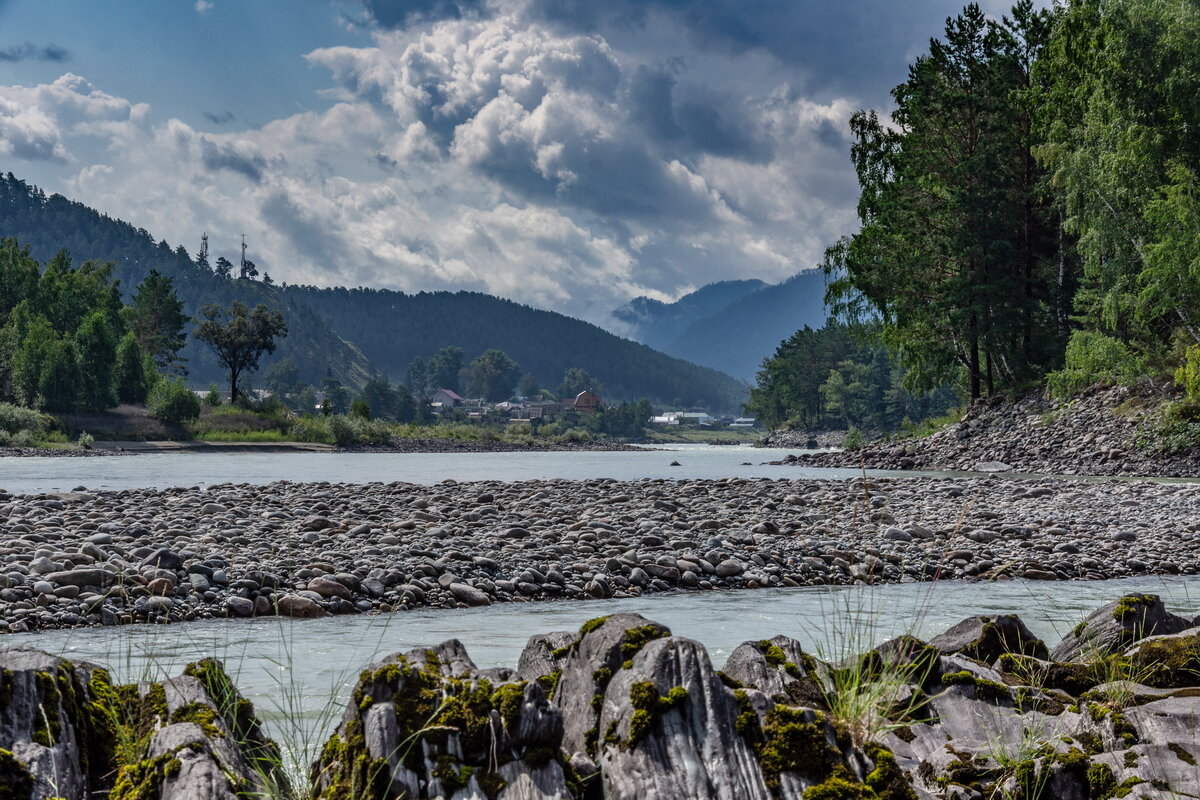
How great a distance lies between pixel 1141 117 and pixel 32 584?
95.3 ft

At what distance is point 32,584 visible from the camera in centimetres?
858

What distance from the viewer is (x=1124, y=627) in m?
→ 4.49

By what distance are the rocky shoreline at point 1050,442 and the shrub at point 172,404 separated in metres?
49.2

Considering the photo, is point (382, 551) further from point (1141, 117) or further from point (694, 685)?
point (1141, 117)

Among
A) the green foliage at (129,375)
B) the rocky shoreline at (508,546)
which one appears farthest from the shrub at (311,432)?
the rocky shoreline at (508,546)

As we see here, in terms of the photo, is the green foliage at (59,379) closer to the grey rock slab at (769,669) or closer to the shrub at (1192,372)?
the shrub at (1192,372)

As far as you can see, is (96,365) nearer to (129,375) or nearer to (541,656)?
(129,375)

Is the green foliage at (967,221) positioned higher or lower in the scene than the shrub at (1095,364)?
higher

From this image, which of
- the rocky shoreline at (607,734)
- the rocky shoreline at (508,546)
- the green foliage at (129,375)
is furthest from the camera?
the green foliage at (129,375)

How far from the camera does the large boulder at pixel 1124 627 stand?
448 centimetres

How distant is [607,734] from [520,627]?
5.46m

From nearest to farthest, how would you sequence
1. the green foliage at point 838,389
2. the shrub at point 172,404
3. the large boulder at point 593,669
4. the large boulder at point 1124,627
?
the large boulder at point 593,669
the large boulder at point 1124,627
the shrub at point 172,404
the green foliage at point 838,389

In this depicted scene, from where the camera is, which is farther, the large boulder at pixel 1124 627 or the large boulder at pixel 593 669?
the large boulder at pixel 1124 627

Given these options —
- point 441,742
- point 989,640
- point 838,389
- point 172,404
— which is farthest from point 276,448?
point 441,742
